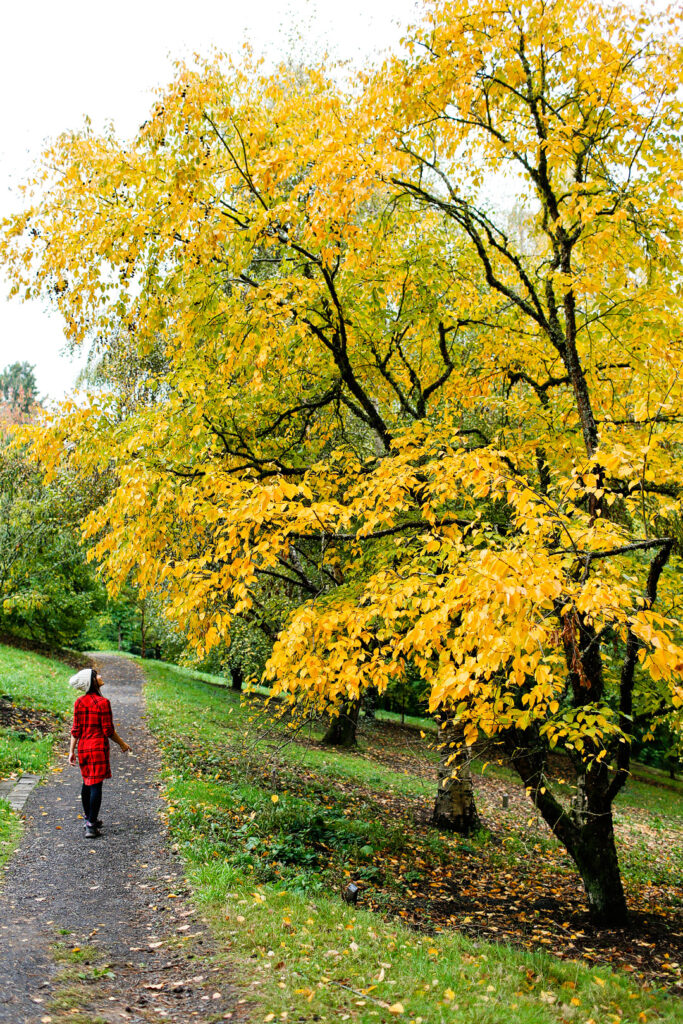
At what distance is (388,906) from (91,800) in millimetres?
3263

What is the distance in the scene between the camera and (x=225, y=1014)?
371cm

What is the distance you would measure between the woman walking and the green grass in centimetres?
236

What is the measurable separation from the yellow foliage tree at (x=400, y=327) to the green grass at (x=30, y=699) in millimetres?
4219

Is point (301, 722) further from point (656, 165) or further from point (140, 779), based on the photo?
point (656, 165)

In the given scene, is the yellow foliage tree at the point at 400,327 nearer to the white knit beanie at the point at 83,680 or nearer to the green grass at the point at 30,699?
the white knit beanie at the point at 83,680

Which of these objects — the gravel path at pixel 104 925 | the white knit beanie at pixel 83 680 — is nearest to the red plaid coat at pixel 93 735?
the white knit beanie at pixel 83 680

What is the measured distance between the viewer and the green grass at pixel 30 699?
29.7 feet

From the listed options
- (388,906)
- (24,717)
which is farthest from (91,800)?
(24,717)

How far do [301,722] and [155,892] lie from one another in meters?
2.00

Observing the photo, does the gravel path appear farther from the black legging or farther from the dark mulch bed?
the dark mulch bed

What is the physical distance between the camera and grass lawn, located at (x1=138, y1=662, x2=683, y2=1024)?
409 cm

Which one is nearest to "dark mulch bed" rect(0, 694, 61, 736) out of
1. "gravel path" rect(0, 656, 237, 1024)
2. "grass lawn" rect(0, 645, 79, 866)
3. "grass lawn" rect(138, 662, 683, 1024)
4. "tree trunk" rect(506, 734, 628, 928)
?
"grass lawn" rect(0, 645, 79, 866)

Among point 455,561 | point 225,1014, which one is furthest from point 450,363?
point 225,1014

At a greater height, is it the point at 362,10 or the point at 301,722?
the point at 362,10
